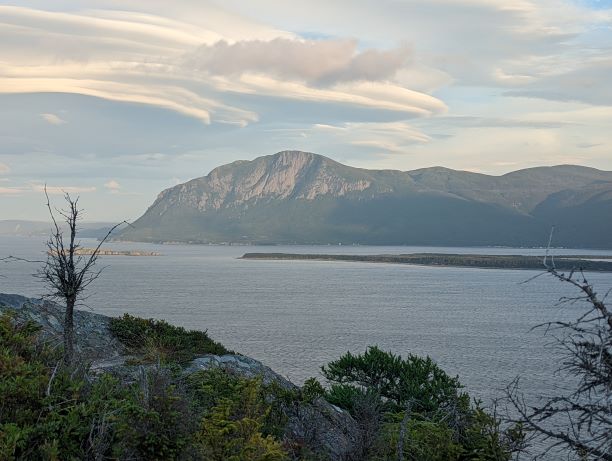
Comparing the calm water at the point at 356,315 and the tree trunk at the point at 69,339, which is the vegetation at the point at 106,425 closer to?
the tree trunk at the point at 69,339

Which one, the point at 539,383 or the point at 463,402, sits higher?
the point at 463,402

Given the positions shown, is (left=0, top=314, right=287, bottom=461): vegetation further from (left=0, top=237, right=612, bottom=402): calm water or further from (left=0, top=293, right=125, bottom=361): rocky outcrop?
(left=0, top=237, right=612, bottom=402): calm water

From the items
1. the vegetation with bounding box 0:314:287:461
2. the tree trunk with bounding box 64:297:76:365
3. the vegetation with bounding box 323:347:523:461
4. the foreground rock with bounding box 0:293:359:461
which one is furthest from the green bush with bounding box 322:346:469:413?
the vegetation with bounding box 0:314:287:461

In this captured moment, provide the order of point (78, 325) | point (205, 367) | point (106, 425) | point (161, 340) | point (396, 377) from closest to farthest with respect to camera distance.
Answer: point (106, 425), point (205, 367), point (161, 340), point (78, 325), point (396, 377)

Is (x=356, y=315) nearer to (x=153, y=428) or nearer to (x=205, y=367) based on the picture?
(x=205, y=367)

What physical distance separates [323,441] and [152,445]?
878 centimetres

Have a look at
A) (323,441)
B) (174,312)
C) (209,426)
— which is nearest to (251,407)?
(209,426)

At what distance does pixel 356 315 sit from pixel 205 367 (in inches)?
2986

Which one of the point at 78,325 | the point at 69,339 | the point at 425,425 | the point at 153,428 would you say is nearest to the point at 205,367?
the point at 69,339

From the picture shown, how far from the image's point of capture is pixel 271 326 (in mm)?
80688

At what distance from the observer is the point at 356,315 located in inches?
3775

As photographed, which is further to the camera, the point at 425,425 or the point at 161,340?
the point at 161,340

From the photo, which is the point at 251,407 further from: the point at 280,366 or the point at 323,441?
the point at 280,366

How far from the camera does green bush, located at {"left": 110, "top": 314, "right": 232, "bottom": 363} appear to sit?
23.3 meters
